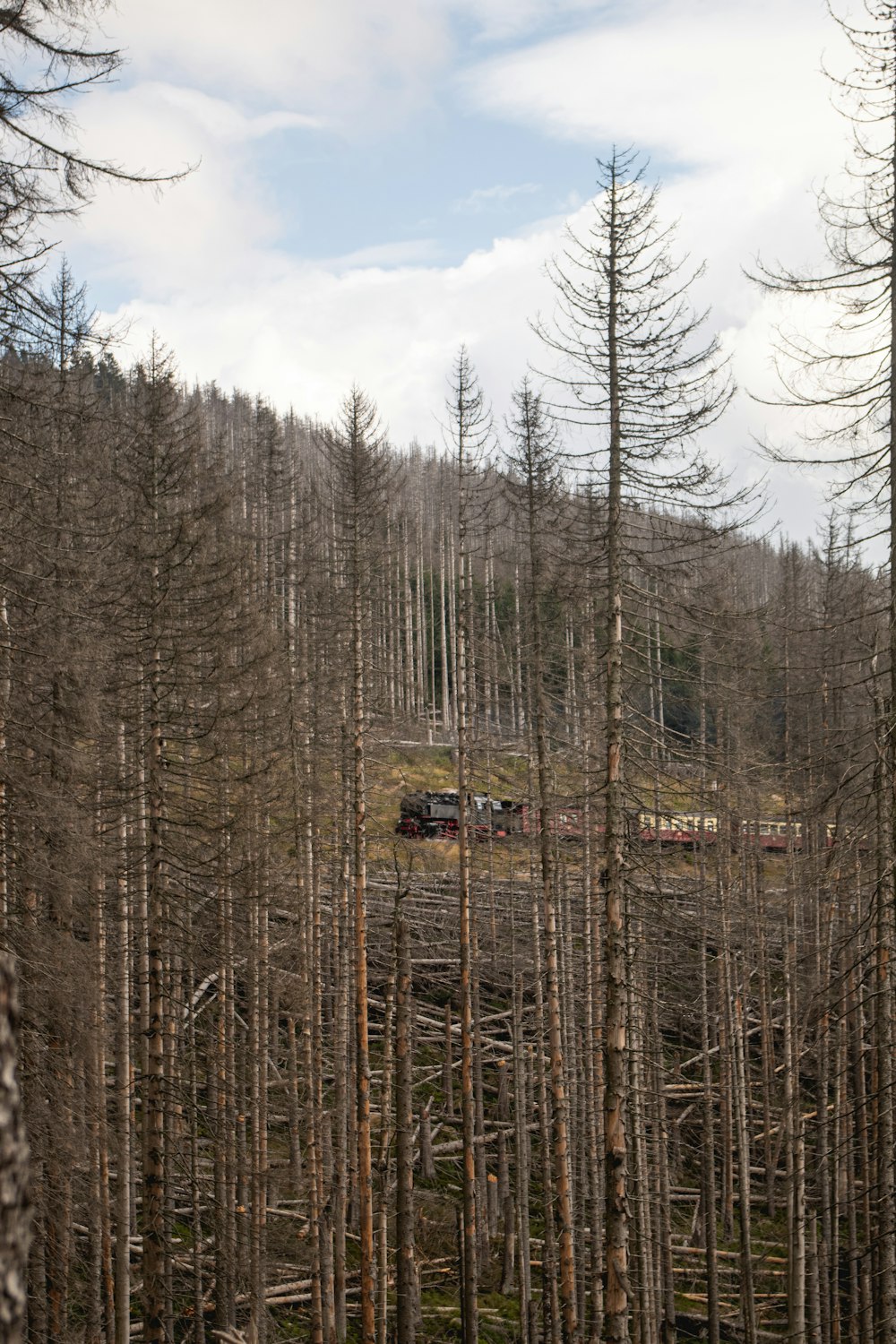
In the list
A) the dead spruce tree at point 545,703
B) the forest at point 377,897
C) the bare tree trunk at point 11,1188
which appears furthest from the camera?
the dead spruce tree at point 545,703

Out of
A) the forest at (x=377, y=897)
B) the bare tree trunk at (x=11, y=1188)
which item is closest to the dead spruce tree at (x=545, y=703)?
the forest at (x=377, y=897)

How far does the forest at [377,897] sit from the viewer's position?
35.4 feet

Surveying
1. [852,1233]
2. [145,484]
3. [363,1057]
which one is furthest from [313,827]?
[852,1233]

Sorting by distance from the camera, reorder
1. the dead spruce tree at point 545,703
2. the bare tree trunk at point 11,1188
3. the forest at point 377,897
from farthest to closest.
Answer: the dead spruce tree at point 545,703, the forest at point 377,897, the bare tree trunk at point 11,1188

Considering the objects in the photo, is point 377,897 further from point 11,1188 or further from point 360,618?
point 11,1188

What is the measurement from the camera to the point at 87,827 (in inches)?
490

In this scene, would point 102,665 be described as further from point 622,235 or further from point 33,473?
point 622,235

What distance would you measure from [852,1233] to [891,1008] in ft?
39.7

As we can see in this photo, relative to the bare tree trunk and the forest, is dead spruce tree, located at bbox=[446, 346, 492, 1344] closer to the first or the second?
the forest

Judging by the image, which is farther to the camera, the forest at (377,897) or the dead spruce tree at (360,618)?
the dead spruce tree at (360,618)

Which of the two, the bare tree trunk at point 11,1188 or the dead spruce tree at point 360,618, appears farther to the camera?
the dead spruce tree at point 360,618

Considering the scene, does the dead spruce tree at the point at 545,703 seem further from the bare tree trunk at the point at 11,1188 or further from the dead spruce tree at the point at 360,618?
the bare tree trunk at the point at 11,1188

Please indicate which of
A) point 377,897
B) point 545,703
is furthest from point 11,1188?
point 377,897

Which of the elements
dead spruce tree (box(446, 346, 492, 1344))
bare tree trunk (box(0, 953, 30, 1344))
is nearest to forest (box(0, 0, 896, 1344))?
dead spruce tree (box(446, 346, 492, 1344))
